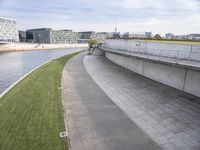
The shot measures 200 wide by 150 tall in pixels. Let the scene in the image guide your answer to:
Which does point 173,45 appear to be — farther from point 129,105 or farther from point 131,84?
point 129,105

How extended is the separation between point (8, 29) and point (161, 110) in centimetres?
12624

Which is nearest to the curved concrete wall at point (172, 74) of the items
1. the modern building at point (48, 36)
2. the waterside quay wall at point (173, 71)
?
the waterside quay wall at point (173, 71)

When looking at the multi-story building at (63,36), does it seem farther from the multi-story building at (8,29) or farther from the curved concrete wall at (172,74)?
the curved concrete wall at (172,74)

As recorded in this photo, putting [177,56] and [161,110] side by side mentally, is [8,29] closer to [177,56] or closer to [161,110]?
[177,56]

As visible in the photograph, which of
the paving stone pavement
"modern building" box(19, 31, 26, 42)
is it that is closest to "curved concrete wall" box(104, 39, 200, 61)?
the paving stone pavement

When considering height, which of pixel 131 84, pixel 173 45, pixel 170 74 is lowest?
pixel 131 84

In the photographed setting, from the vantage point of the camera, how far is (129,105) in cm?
1123

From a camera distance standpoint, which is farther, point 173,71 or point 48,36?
point 48,36

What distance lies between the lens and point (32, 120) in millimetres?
9023

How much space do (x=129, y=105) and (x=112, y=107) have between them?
1168mm

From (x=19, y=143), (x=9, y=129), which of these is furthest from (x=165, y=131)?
(x=9, y=129)

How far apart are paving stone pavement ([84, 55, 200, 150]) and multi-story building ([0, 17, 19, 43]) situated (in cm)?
11053

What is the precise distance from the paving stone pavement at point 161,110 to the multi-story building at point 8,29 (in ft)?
363

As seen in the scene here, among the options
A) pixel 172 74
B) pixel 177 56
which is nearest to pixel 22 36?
pixel 177 56
